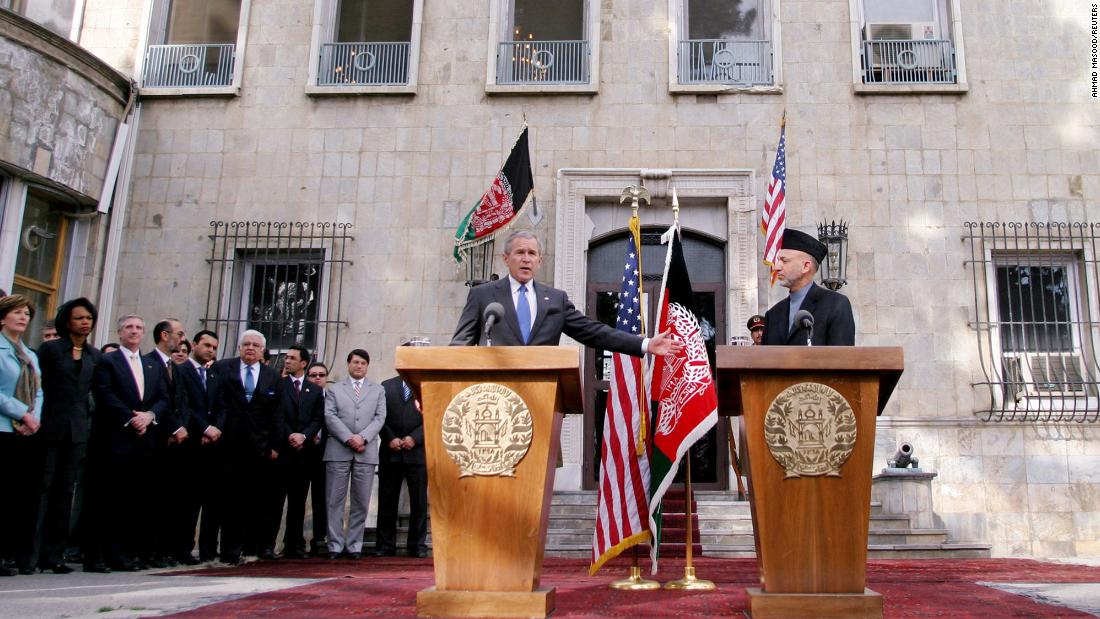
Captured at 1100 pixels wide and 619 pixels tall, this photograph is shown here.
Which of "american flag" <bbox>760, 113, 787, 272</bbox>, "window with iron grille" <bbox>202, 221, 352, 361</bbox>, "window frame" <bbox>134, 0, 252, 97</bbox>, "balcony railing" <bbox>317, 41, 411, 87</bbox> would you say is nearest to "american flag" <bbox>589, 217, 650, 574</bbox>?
"american flag" <bbox>760, 113, 787, 272</bbox>

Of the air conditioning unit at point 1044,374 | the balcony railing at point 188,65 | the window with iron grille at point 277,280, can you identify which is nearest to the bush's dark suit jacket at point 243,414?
the window with iron grille at point 277,280

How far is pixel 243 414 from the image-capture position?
7.91 metres

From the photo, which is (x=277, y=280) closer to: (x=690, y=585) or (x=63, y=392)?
(x=63, y=392)

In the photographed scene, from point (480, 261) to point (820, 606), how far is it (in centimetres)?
762

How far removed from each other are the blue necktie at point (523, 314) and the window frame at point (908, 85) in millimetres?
7706

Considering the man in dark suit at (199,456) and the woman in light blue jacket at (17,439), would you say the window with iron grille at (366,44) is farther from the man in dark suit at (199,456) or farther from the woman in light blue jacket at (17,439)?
the woman in light blue jacket at (17,439)

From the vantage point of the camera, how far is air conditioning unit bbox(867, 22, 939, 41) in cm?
1140

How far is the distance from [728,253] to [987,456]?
3521 millimetres

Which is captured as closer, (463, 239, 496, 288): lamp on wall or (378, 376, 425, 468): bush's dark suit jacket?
(378, 376, 425, 468): bush's dark suit jacket

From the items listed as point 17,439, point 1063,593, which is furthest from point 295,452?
point 1063,593

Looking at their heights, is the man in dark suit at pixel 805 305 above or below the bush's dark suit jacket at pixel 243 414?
above

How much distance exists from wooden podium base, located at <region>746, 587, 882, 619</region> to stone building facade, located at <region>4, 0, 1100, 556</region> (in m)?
6.61

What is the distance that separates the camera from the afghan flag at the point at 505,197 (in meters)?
10.4

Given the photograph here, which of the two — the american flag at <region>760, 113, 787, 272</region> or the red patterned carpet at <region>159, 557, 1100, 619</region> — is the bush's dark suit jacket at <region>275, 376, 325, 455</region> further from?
the american flag at <region>760, 113, 787, 272</region>
